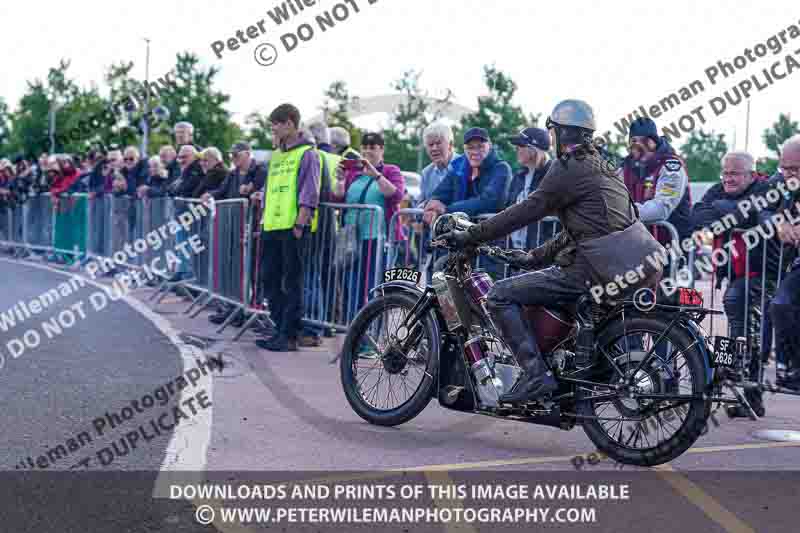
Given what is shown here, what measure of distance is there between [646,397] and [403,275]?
1.95 metres

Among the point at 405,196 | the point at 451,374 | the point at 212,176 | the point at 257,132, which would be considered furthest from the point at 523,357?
the point at 257,132

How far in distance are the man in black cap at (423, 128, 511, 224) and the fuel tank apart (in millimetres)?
2783

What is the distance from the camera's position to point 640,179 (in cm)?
819

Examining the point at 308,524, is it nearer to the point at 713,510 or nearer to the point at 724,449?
the point at 713,510

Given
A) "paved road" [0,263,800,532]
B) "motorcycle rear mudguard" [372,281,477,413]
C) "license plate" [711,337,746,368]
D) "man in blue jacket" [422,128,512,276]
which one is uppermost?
"man in blue jacket" [422,128,512,276]

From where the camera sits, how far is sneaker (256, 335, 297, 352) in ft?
32.2

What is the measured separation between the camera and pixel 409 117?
64.1 m

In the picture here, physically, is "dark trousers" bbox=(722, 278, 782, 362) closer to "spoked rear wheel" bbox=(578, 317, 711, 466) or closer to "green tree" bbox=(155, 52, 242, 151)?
"spoked rear wheel" bbox=(578, 317, 711, 466)

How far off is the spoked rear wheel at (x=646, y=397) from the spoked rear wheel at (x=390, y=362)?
107cm

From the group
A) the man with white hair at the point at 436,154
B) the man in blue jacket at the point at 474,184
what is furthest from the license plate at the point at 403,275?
the man with white hair at the point at 436,154

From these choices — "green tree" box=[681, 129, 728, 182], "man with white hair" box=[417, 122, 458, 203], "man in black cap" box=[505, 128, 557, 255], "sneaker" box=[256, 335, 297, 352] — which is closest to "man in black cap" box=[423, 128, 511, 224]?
"man in black cap" box=[505, 128, 557, 255]

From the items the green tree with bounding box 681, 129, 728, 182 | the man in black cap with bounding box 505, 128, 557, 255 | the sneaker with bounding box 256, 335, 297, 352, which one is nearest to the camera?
the man in black cap with bounding box 505, 128, 557, 255

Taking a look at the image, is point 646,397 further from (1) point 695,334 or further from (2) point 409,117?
(2) point 409,117

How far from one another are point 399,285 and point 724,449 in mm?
2172
